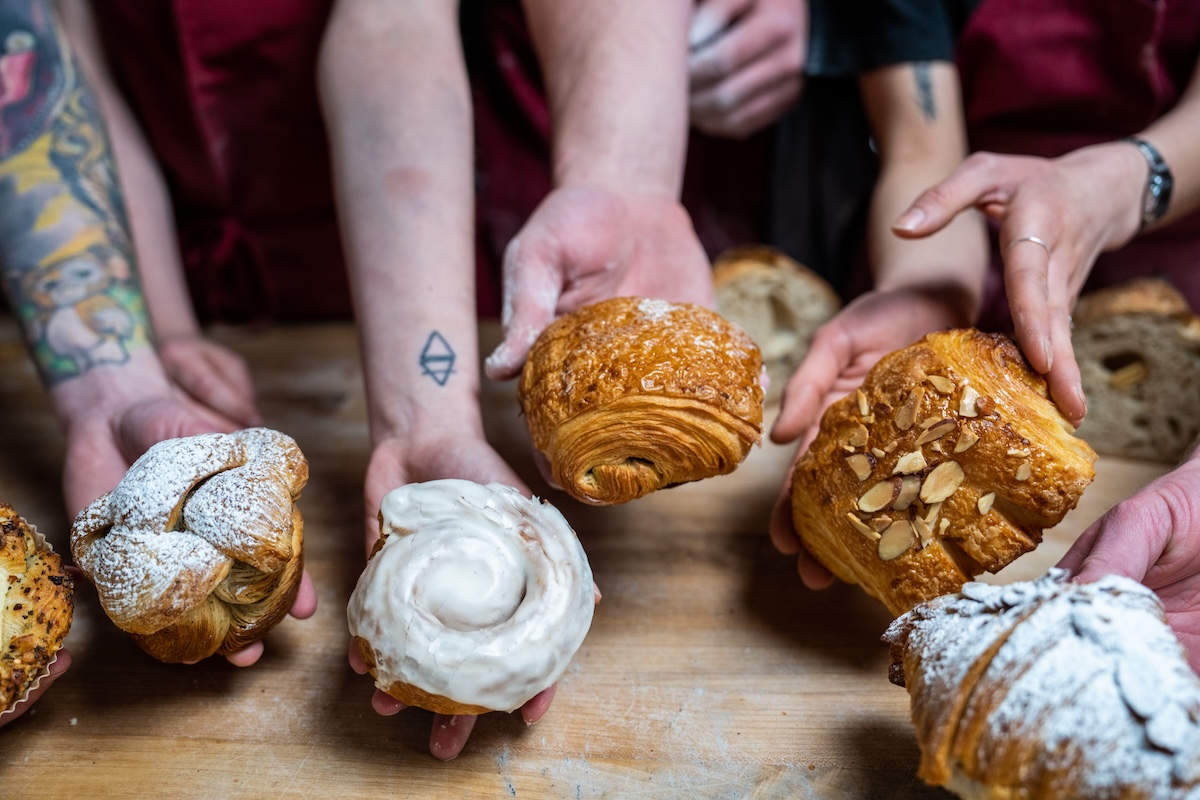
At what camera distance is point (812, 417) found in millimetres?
1768

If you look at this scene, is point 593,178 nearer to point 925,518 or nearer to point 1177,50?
point 925,518

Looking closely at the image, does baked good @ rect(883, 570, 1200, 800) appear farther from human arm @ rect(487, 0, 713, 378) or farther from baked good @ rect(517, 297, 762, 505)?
human arm @ rect(487, 0, 713, 378)

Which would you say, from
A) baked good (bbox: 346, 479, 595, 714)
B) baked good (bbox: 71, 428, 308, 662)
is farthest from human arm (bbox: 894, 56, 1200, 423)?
baked good (bbox: 71, 428, 308, 662)

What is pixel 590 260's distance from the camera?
Answer: 6.02 feet

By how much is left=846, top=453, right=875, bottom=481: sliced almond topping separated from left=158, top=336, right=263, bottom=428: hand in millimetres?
1432

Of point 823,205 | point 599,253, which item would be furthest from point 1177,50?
point 599,253

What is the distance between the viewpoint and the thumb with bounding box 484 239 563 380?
5.26 ft

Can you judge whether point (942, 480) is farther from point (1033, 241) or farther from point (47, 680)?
point (47, 680)

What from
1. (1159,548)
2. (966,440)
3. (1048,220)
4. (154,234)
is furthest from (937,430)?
(154,234)

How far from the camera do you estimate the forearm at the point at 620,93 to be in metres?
2.05

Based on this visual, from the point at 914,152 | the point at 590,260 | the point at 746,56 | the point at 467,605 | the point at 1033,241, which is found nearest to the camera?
the point at 467,605

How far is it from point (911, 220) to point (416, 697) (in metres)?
1.18

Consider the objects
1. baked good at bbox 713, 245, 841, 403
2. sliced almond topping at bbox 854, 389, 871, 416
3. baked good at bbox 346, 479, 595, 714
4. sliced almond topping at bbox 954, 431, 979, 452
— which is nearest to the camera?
baked good at bbox 346, 479, 595, 714

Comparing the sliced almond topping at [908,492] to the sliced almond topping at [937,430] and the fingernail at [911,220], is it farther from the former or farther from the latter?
the fingernail at [911,220]
